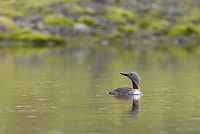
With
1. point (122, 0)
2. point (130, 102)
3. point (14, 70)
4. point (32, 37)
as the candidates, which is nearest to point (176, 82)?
point (130, 102)

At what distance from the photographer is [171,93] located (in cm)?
2222

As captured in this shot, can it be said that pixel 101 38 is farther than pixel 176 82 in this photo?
Yes

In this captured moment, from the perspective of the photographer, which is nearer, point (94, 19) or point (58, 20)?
point (58, 20)

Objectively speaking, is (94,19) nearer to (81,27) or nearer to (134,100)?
(81,27)

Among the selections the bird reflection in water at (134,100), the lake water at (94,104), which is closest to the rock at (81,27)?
the lake water at (94,104)

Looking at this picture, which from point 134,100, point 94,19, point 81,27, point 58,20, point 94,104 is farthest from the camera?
point 94,19

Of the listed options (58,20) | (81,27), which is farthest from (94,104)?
(58,20)

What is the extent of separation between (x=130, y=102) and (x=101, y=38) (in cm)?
7170

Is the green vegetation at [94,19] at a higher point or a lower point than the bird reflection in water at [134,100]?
higher

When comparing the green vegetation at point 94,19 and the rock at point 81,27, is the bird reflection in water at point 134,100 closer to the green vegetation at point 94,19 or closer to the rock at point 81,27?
the green vegetation at point 94,19

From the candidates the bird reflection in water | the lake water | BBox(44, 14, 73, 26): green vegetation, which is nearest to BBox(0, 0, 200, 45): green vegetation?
BBox(44, 14, 73, 26): green vegetation

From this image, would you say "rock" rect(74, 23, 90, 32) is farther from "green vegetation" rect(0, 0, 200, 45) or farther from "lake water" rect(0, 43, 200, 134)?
"lake water" rect(0, 43, 200, 134)

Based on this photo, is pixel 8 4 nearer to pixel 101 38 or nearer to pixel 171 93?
pixel 101 38

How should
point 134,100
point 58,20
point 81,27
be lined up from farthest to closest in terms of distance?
point 58,20, point 81,27, point 134,100
